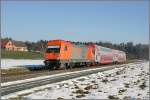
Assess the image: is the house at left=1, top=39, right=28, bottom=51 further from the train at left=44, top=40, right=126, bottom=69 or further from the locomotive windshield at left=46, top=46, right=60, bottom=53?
the locomotive windshield at left=46, top=46, right=60, bottom=53

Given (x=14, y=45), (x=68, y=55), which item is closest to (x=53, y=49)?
(x=68, y=55)

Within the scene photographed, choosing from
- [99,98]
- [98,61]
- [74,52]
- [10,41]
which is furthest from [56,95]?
[10,41]

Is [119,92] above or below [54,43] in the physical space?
below

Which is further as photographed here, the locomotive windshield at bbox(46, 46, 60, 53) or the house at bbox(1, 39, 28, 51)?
the house at bbox(1, 39, 28, 51)

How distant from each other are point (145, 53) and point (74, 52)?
144m

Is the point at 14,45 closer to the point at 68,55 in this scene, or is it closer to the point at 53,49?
the point at 68,55

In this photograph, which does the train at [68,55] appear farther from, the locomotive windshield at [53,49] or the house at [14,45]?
the house at [14,45]

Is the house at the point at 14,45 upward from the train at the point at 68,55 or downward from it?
upward

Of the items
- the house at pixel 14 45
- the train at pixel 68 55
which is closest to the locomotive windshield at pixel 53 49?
the train at pixel 68 55

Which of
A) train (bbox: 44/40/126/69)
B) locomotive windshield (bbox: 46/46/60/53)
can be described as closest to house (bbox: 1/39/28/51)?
train (bbox: 44/40/126/69)

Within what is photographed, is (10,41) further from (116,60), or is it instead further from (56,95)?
(56,95)

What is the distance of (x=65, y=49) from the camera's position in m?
41.3

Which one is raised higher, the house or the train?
the house

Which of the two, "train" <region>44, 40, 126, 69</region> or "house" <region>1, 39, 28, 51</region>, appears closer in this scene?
"train" <region>44, 40, 126, 69</region>
